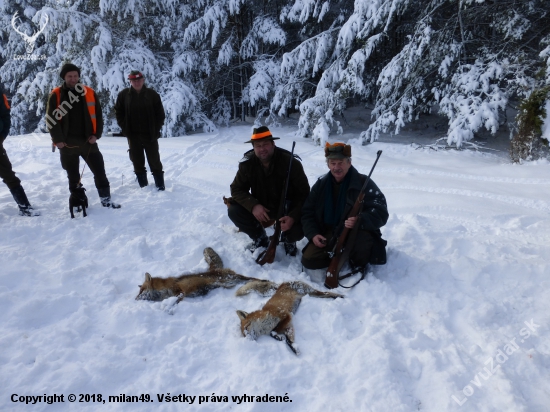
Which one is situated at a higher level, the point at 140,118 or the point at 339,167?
the point at 140,118

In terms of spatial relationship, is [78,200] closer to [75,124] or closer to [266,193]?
[75,124]

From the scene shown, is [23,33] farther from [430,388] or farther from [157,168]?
[430,388]

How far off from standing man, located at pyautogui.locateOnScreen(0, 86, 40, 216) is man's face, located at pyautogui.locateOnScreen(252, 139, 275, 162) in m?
3.08

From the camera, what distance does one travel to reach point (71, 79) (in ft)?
13.2

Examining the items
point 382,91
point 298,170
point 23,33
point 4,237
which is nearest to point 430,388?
point 298,170

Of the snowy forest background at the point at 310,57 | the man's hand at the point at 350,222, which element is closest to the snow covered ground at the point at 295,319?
the man's hand at the point at 350,222

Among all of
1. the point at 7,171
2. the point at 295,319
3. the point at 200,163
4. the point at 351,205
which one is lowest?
the point at 295,319

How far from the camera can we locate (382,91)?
7.82 meters

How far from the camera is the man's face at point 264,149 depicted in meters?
3.38

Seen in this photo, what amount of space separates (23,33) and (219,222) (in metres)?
15.4

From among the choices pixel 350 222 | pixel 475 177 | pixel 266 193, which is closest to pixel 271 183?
pixel 266 193

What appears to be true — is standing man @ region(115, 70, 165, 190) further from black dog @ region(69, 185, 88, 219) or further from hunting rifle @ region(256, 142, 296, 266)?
hunting rifle @ region(256, 142, 296, 266)

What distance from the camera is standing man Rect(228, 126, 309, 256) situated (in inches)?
139

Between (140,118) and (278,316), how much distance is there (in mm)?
3801
